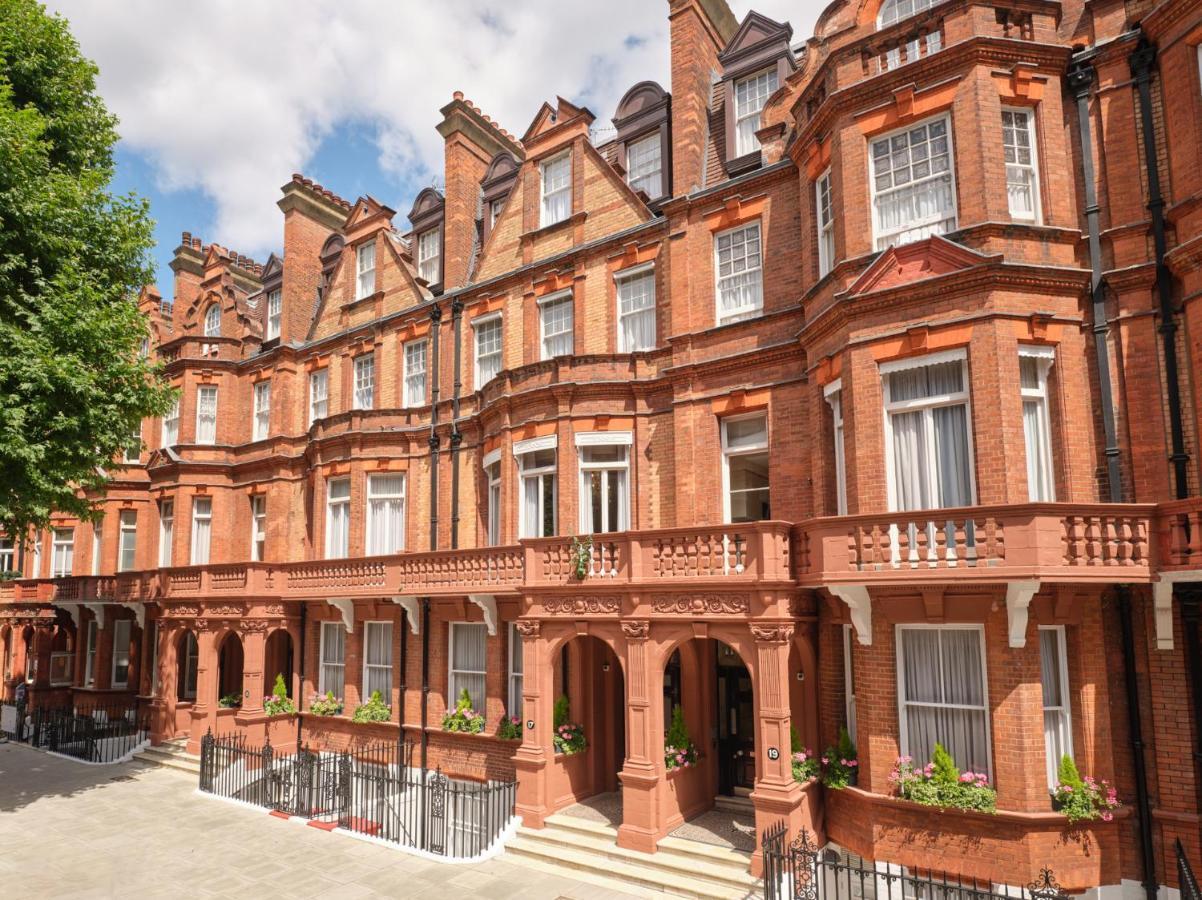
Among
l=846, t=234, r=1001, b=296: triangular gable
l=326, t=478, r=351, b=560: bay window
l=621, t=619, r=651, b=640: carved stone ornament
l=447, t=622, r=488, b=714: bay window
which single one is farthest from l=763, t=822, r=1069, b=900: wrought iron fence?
l=326, t=478, r=351, b=560: bay window

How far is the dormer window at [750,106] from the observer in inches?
635

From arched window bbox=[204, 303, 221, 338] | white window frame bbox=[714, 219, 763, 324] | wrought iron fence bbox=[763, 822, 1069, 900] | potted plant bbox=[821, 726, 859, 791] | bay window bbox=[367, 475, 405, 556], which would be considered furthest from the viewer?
arched window bbox=[204, 303, 221, 338]

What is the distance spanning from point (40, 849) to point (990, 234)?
65.9 feet

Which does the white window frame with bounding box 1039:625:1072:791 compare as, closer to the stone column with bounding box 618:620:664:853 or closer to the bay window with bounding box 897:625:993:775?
the bay window with bounding box 897:625:993:775

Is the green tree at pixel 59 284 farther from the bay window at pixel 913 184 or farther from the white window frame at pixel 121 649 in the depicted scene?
the bay window at pixel 913 184

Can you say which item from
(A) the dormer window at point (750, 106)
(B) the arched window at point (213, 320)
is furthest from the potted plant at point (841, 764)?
(B) the arched window at point (213, 320)

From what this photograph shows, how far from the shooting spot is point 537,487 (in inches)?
663

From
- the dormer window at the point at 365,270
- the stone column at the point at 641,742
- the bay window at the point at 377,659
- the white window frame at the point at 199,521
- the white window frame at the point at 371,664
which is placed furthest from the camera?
the white window frame at the point at 199,521

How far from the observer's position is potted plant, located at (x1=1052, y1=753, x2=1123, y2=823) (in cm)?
968

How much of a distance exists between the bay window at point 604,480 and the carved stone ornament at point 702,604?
3.38m

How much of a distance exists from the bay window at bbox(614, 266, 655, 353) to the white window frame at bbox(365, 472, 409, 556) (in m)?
7.59

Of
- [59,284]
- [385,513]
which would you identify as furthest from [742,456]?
[59,284]

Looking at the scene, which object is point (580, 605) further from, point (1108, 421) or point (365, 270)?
point (365, 270)

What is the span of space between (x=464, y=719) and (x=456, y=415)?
758cm
